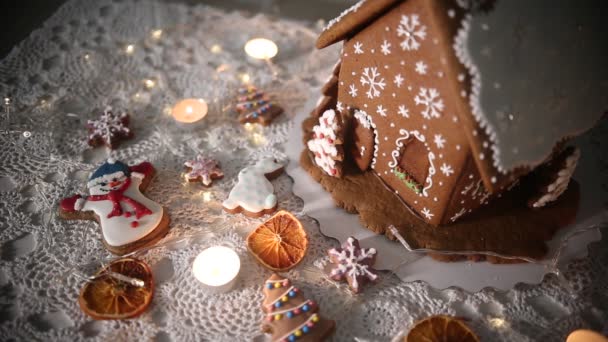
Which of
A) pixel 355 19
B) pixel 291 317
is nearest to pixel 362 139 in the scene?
pixel 355 19

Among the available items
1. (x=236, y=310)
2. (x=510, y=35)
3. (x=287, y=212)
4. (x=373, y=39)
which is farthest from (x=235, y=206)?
(x=510, y=35)

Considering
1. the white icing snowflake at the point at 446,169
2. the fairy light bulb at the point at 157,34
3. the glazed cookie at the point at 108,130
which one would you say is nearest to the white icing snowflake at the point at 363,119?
the white icing snowflake at the point at 446,169

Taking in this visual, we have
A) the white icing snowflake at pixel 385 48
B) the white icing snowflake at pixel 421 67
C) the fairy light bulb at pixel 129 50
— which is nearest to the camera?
the white icing snowflake at pixel 421 67

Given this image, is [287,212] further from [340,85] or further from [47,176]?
[47,176]

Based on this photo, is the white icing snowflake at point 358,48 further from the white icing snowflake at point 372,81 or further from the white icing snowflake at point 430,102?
the white icing snowflake at point 430,102

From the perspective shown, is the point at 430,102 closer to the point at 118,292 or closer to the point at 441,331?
the point at 441,331
